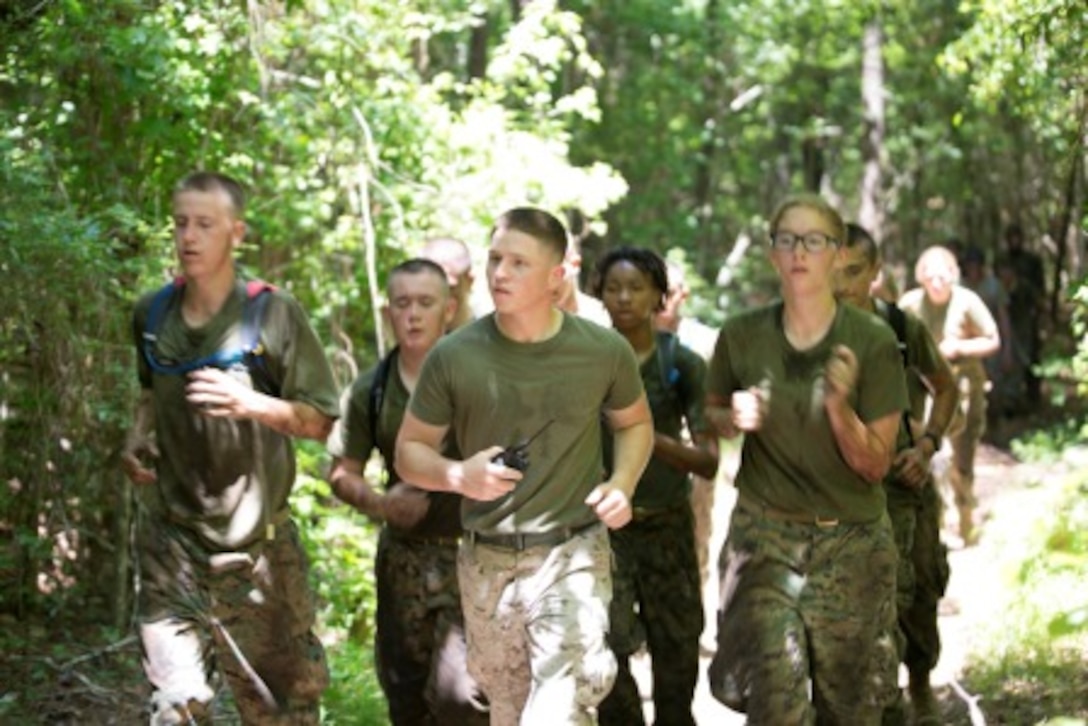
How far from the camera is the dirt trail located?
9.22 metres

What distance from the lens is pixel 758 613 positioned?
6.59 m

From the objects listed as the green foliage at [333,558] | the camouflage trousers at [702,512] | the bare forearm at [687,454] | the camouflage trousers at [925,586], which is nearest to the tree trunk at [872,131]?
the camouflage trousers at [702,512]

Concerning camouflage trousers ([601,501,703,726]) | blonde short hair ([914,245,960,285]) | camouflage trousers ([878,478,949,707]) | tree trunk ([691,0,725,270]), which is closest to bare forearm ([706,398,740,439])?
camouflage trousers ([601,501,703,726])

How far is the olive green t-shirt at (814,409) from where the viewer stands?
650 centimetres

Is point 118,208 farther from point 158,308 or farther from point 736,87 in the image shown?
point 736,87

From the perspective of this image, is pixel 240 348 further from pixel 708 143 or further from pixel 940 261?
pixel 708 143

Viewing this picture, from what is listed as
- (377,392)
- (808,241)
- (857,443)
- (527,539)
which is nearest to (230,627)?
(377,392)

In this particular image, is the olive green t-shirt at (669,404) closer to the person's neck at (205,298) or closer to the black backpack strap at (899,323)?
the black backpack strap at (899,323)

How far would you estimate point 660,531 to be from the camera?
25.9 ft

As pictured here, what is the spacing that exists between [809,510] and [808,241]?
1.02 m

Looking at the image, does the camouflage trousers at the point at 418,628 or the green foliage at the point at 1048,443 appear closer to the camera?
the camouflage trousers at the point at 418,628

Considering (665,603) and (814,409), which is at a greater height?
(814,409)

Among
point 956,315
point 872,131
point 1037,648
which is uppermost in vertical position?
point 872,131

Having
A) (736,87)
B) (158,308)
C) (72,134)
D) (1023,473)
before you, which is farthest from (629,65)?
(158,308)
